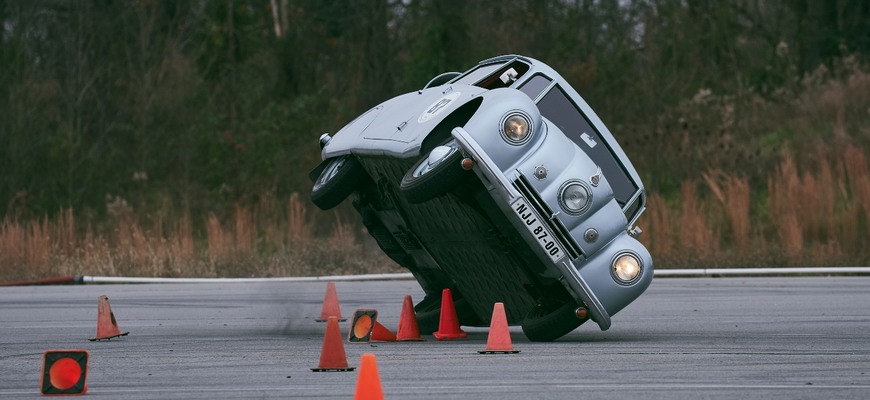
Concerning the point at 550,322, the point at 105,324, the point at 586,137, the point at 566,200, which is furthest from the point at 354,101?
the point at 566,200

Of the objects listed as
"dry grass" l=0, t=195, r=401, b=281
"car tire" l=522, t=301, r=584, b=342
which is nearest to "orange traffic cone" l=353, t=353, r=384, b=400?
"car tire" l=522, t=301, r=584, b=342

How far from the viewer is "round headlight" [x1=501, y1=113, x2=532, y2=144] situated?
1136cm

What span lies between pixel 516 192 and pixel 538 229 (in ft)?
1.07

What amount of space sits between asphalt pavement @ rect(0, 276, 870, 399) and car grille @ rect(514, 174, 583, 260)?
825 millimetres

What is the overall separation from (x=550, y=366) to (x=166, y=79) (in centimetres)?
3080

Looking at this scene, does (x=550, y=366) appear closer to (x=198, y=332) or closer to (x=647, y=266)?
(x=647, y=266)

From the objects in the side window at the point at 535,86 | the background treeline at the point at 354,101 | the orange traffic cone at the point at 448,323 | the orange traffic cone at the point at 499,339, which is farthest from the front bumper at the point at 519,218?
the background treeline at the point at 354,101

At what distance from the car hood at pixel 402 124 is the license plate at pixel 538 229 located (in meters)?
0.87

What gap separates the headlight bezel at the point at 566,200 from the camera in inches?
449

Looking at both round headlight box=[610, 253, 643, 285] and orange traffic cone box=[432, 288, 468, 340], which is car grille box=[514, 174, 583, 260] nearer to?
round headlight box=[610, 253, 643, 285]

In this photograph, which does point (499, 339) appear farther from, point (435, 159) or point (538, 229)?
point (435, 159)

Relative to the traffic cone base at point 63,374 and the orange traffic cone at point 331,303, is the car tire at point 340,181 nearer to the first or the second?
the orange traffic cone at point 331,303

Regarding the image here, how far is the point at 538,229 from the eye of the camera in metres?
11.2

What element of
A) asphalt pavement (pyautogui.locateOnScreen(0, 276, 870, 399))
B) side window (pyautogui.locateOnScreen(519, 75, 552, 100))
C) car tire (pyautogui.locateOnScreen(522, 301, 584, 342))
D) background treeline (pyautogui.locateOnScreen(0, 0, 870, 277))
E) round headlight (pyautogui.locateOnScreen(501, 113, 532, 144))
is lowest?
asphalt pavement (pyautogui.locateOnScreen(0, 276, 870, 399))
